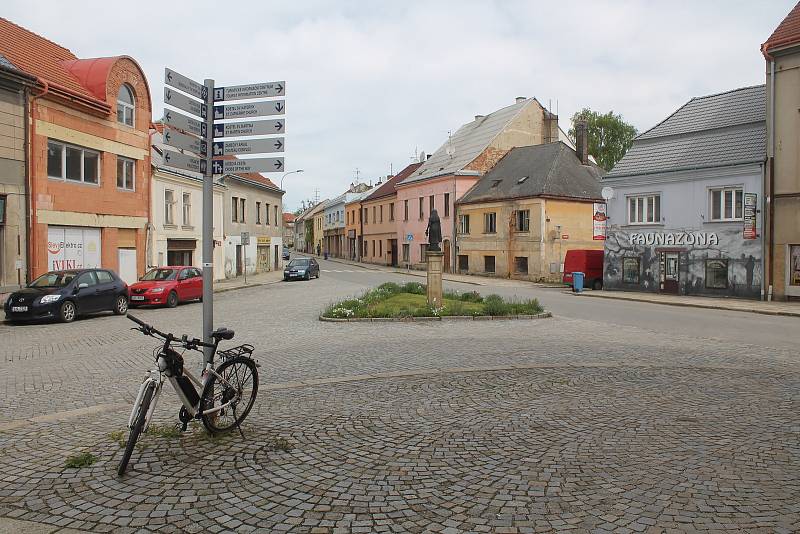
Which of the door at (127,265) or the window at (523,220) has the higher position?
the window at (523,220)

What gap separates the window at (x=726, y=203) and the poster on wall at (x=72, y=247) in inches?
991

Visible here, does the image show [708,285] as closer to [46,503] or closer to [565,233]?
[565,233]

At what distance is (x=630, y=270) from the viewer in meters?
31.4

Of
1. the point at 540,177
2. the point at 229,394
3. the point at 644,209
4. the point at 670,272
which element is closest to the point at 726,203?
the point at 670,272

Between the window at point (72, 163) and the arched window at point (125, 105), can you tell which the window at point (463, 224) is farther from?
the window at point (72, 163)

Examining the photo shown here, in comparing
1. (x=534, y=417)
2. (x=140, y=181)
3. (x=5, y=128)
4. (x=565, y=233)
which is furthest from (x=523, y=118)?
(x=534, y=417)

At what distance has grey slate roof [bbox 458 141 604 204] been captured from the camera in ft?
136

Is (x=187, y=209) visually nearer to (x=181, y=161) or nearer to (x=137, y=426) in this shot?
(x=181, y=161)

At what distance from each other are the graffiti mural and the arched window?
2275 cm

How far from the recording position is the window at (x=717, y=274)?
1069 inches

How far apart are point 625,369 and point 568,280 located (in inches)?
986

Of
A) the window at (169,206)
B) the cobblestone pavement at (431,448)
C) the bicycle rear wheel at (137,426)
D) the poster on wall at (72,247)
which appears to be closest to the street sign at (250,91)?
the bicycle rear wheel at (137,426)

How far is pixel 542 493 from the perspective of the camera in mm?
4648

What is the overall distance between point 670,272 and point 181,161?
27.5 m
